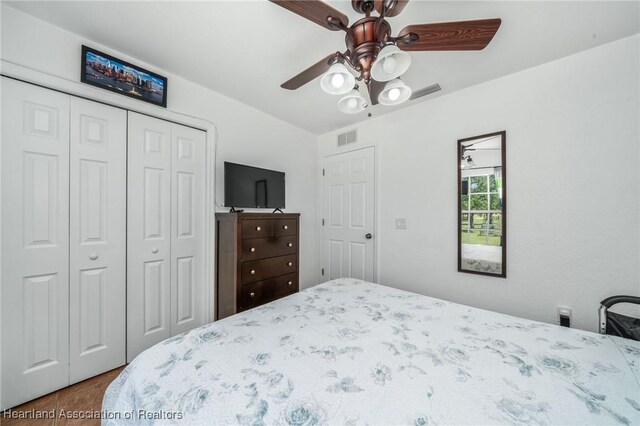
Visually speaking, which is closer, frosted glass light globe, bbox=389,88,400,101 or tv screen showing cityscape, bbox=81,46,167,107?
frosted glass light globe, bbox=389,88,400,101

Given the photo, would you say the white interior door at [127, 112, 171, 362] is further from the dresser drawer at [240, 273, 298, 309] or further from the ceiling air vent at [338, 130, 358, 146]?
the ceiling air vent at [338, 130, 358, 146]

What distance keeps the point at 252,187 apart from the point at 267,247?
67 centimetres

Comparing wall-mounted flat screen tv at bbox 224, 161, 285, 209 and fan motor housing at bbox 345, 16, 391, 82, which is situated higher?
fan motor housing at bbox 345, 16, 391, 82

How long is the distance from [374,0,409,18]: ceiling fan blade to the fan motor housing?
4 cm

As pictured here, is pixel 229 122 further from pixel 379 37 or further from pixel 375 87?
pixel 379 37

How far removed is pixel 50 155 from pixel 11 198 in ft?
1.09

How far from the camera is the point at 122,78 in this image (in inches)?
70.0

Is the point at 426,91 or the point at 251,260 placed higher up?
the point at 426,91

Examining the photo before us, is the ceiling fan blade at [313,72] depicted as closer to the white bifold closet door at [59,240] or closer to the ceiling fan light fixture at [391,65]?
the ceiling fan light fixture at [391,65]

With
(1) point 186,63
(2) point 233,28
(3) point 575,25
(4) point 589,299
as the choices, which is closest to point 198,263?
(1) point 186,63

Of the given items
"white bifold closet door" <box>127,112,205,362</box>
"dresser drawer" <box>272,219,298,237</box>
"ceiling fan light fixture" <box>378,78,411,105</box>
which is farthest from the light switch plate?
"white bifold closet door" <box>127,112,205,362</box>

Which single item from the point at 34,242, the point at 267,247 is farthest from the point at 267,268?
the point at 34,242

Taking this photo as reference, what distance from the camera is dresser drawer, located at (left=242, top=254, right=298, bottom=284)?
215 cm

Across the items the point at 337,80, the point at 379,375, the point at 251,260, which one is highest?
the point at 337,80
